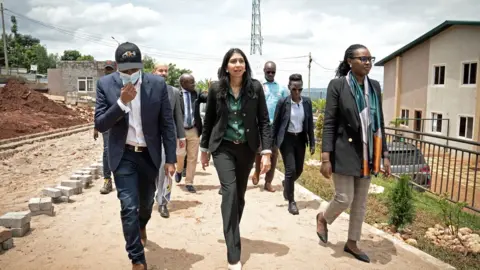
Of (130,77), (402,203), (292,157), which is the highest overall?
(130,77)

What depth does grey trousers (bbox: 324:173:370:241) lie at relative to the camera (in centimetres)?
409

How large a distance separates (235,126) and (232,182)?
56 cm

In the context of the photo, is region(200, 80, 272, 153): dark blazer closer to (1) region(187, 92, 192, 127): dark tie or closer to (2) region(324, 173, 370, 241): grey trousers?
(2) region(324, 173, 370, 241): grey trousers

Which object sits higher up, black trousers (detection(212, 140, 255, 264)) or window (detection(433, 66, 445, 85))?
window (detection(433, 66, 445, 85))

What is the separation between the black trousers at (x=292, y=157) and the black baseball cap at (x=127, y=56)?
3.03 meters

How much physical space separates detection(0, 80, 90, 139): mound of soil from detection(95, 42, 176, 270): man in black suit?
15.5m

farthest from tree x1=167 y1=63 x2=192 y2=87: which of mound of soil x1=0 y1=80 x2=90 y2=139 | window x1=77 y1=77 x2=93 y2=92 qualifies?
window x1=77 y1=77 x2=93 y2=92

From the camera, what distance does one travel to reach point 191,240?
4707mm

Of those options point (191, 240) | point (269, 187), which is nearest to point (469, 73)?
point (269, 187)

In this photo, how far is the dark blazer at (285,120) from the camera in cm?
605

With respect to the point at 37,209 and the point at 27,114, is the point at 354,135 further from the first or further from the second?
the point at 27,114

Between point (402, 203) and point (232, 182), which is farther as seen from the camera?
point (402, 203)

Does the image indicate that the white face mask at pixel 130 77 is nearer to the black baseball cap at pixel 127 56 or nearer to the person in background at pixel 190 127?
the black baseball cap at pixel 127 56

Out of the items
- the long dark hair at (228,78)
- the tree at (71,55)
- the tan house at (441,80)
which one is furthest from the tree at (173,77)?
the tree at (71,55)
